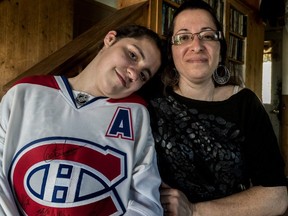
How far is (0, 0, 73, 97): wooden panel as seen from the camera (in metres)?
3.29

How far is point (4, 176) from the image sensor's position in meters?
0.88

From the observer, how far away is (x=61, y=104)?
3.19ft

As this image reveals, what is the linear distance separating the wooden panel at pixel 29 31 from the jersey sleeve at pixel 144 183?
2.70 m

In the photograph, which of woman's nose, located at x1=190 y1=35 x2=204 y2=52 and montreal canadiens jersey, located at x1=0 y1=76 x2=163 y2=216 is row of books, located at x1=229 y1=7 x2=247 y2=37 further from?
montreal canadiens jersey, located at x1=0 y1=76 x2=163 y2=216

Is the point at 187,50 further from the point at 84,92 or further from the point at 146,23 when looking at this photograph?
the point at 146,23

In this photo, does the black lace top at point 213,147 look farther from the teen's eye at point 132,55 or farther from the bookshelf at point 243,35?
the bookshelf at point 243,35

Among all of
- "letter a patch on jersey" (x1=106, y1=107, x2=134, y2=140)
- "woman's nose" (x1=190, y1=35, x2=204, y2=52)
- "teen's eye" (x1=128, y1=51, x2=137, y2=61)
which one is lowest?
"letter a patch on jersey" (x1=106, y1=107, x2=134, y2=140)

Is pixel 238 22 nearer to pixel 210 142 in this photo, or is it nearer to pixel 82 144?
pixel 210 142

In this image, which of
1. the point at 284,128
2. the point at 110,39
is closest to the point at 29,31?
the point at 110,39

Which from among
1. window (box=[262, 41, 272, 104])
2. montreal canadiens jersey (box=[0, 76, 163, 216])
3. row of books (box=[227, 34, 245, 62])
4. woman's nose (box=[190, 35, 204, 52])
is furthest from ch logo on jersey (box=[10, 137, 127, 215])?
window (box=[262, 41, 272, 104])

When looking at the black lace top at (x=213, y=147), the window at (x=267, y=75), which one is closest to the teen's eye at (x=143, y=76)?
the black lace top at (x=213, y=147)

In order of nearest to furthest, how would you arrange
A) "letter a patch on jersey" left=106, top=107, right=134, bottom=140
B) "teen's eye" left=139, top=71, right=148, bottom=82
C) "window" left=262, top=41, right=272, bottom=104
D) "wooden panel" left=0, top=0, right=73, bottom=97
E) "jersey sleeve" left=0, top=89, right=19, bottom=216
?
"jersey sleeve" left=0, top=89, right=19, bottom=216 → "letter a patch on jersey" left=106, top=107, right=134, bottom=140 → "teen's eye" left=139, top=71, right=148, bottom=82 → "wooden panel" left=0, top=0, right=73, bottom=97 → "window" left=262, top=41, right=272, bottom=104

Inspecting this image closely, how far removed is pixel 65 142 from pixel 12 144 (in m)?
0.15

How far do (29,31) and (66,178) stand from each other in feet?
9.68
